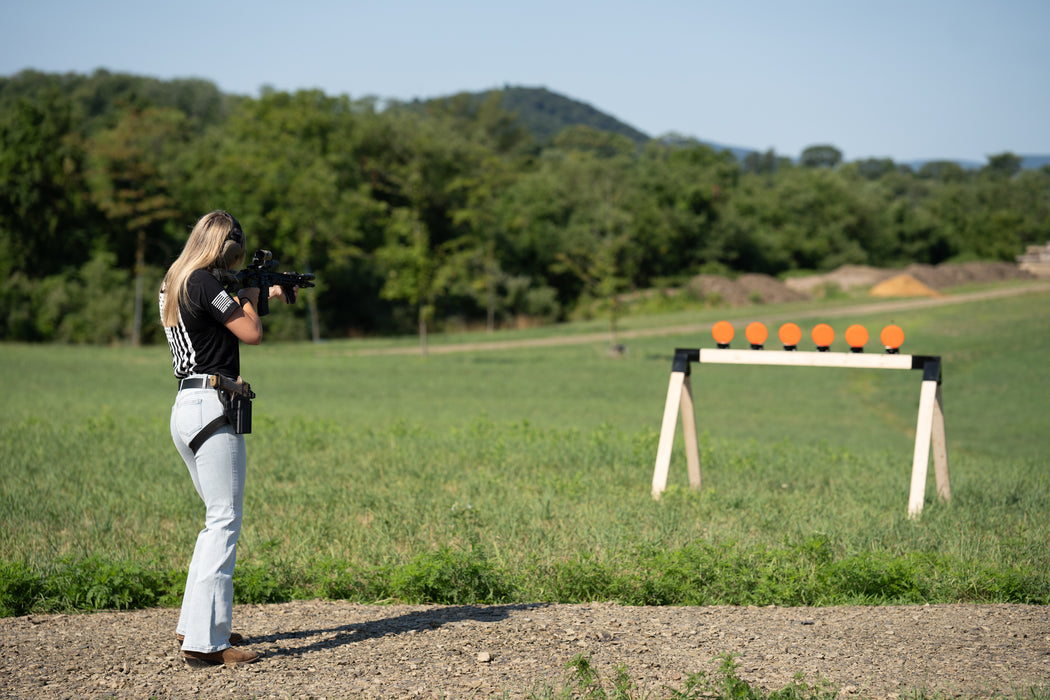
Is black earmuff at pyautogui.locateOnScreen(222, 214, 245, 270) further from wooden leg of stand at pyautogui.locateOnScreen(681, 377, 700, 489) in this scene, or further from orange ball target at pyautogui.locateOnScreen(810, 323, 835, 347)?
orange ball target at pyautogui.locateOnScreen(810, 323, 835, 347)

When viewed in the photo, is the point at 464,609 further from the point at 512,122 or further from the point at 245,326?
the point at 512,122

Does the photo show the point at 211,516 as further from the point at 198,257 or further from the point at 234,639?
the point at 198,257

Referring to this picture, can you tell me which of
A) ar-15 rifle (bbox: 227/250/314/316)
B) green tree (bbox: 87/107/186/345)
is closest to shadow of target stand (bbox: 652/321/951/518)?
ar-15 rifle (bbox: 227/250/314/316)

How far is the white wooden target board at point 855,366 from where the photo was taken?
308 inches

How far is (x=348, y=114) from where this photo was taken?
58.7 m

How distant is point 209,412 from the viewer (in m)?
4.36

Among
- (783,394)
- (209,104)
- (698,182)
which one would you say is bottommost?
(783,394)

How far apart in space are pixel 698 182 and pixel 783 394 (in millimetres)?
52099

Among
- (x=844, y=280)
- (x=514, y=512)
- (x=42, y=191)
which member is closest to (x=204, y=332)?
(x=514, y=512)

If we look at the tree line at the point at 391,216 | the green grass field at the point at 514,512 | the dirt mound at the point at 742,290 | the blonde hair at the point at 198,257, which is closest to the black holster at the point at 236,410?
the blonde hair at the point at 198,257

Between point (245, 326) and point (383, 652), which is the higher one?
point (245, 326)

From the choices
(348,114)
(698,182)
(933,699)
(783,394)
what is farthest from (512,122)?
(933,699)

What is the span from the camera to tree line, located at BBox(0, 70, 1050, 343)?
45438 millimetres

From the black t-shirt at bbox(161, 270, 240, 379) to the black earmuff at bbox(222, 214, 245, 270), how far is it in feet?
0.58
